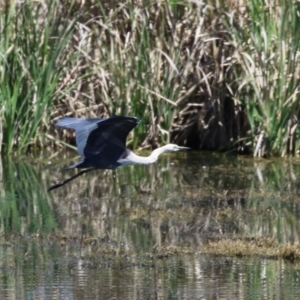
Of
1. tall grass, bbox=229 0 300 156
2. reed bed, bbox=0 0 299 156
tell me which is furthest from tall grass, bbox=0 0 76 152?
tall grass, bbox=229 0 300 156

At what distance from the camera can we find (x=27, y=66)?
11117 millimetres

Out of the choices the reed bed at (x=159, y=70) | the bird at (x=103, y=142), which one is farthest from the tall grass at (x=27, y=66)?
the bird at (x=103, y=142)

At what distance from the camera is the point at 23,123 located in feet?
36.8

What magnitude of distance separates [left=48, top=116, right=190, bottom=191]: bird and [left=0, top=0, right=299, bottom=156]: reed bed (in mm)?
2718

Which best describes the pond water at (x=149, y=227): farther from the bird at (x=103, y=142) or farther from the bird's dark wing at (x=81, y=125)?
the bird's dark wing at (x=81, y=125)

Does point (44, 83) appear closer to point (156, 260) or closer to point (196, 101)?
point (196, 101)

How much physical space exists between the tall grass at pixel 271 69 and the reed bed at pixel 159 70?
0.01 metres

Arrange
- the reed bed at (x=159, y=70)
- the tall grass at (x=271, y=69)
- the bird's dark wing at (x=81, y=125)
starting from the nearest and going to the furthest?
the bird's dark wing at (x=81, y=125)
the tall grass at (x=271, y=69)
the reed bed at (x=159, y=70)

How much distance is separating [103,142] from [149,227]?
879 millimetres

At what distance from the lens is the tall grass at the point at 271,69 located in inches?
425

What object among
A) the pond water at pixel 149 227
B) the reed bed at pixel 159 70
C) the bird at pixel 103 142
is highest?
the reed bed at pixel 159 70

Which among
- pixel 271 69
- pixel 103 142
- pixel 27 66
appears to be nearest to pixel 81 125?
pixel 103 142

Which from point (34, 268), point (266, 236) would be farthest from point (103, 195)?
point (34, 268)

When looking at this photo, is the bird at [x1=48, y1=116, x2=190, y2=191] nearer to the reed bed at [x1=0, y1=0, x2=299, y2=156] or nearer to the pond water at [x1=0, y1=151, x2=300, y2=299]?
the pond water at [x1=0, y1=151, x2=300, y2=299]
